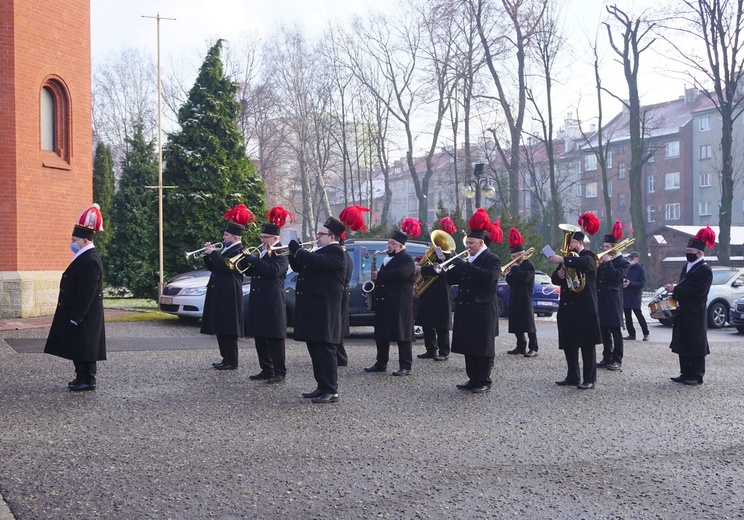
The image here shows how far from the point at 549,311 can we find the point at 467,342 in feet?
48.5

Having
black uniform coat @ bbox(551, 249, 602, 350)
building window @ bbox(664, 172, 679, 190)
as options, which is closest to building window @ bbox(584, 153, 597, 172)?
building window @ bbox(664, 172, 679, 190)

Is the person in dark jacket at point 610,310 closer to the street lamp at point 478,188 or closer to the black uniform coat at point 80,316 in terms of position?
the black uniform coat at point 80,316

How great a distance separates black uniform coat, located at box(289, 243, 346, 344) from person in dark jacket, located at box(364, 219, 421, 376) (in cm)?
223

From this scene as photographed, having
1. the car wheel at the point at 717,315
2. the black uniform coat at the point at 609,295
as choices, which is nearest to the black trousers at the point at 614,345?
the black uniform coat at the point at 609,295

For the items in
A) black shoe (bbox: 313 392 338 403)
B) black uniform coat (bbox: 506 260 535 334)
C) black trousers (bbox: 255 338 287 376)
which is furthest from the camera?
black uniform coat (bbox: 506 260 535 334)

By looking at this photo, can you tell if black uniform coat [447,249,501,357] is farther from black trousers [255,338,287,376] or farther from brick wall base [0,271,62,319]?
brick wall base [0,271,62,319]

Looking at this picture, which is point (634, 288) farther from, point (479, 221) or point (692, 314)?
point (479, 221)

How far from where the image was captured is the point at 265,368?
995 cm

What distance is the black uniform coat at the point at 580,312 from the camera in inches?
381

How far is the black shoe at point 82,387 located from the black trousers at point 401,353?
12.1 feet

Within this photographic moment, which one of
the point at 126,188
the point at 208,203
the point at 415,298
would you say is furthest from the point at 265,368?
the point at 126,188

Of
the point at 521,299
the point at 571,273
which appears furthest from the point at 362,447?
the point at 521,299

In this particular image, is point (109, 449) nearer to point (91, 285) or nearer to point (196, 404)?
point (196, 404)

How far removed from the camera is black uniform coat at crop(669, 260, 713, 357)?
10383mm
